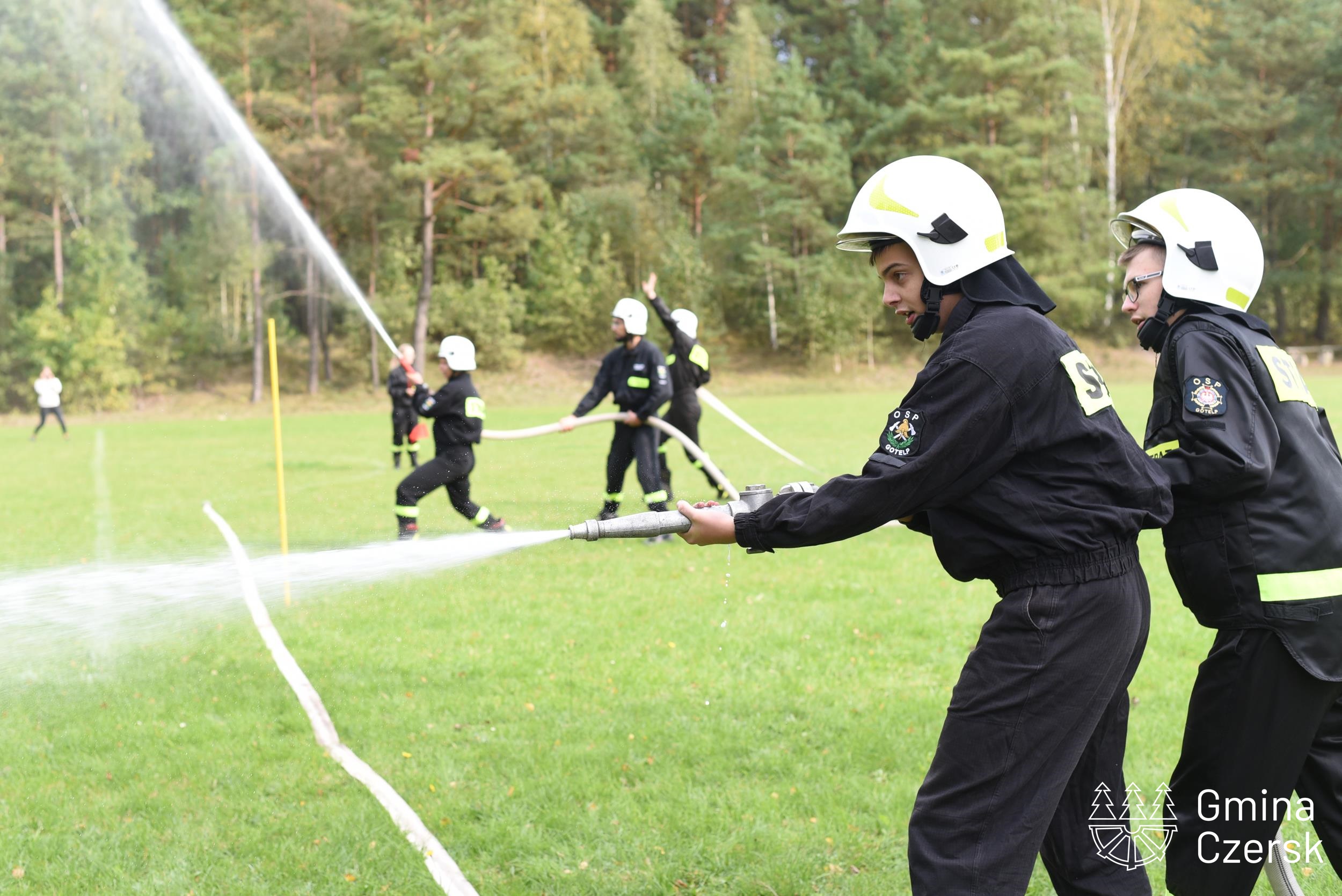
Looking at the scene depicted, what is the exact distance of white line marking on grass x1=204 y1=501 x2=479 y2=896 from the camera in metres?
4.55

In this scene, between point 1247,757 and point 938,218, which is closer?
point 938,218

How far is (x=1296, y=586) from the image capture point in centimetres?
349

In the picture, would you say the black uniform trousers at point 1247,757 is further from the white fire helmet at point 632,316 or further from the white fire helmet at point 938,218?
the white fire helmet at point 632,316

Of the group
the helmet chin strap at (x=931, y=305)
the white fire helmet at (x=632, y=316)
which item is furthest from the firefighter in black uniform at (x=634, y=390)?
the helmet chin strap at (x=931, y=305)

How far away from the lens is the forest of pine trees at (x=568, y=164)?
45156 mm

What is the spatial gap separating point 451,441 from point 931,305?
9092 millimetres

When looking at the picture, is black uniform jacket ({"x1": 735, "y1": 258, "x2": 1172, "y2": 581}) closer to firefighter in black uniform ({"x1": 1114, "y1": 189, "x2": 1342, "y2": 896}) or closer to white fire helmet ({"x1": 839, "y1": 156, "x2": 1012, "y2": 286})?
white fire helmet ({"x1": 839, "y1": 156, "x2": 1012, "y2": 286})

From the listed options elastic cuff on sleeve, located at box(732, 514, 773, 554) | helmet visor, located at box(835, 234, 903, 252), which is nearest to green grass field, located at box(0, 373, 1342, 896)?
elastic cuff on sleeve, located at box(732, 514, 773, 554)

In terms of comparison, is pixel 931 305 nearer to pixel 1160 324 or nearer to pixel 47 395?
pixel 1160 324

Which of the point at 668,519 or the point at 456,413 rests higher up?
the point at 668,519

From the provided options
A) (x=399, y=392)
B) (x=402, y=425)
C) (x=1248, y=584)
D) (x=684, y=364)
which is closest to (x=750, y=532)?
(x=1248, y=584)

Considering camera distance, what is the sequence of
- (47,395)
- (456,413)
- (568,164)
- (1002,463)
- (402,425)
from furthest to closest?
(568,164), (47,395), (402,425), (456,413), (1002,463)

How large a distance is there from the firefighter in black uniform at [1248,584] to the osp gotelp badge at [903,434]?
99 centimetres

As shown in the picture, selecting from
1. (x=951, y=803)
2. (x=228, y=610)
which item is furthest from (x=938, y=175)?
(x=228, y=610)
